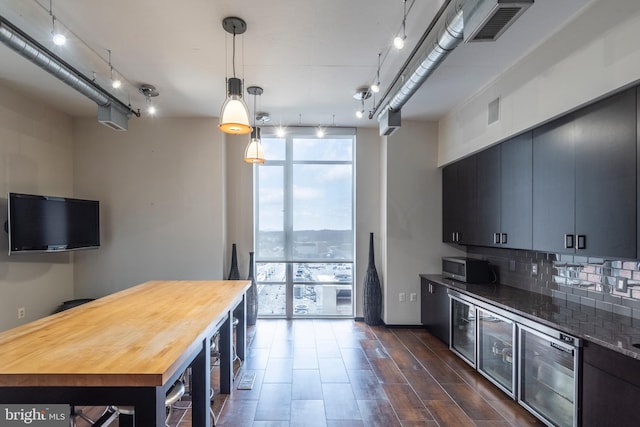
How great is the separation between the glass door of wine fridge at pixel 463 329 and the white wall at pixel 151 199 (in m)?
3.17

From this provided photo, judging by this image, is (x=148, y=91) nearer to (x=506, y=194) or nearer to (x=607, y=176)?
(x=506, y=194)

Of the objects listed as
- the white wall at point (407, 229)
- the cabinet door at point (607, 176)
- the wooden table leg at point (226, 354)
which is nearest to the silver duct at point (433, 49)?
the cabinet door at point (607, 176)

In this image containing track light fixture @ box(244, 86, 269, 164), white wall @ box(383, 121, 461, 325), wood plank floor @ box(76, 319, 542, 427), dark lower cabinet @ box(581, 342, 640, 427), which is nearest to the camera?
dark lower cabinet @ box(581, 342, 640, 427)

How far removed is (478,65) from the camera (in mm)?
3178

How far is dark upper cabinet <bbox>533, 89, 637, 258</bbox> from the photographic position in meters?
2.09

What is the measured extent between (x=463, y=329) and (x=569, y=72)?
108 inches

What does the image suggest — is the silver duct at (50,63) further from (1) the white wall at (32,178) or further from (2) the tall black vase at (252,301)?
(2) the tall black vase at (252,301)

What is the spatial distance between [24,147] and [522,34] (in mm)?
5320

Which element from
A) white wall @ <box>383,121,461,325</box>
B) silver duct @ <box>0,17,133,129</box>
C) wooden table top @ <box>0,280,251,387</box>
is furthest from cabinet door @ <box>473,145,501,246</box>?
silver duct @ <box>0,17,133,129</box>

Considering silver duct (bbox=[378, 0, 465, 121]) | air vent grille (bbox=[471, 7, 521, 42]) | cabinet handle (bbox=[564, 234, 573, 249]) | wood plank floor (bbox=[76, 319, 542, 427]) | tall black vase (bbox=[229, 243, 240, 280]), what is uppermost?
silver duct (bbox=[378, 0, 465, 121])

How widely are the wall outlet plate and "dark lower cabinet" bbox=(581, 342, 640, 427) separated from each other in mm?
750

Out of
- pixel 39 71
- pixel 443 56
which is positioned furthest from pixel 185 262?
pixel 443 56

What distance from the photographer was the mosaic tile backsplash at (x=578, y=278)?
96.7 inches

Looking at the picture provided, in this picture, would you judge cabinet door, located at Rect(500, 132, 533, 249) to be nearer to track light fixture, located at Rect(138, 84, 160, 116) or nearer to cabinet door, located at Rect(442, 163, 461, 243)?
cabinet door, located at Rect(442, 163, 461, 243)
